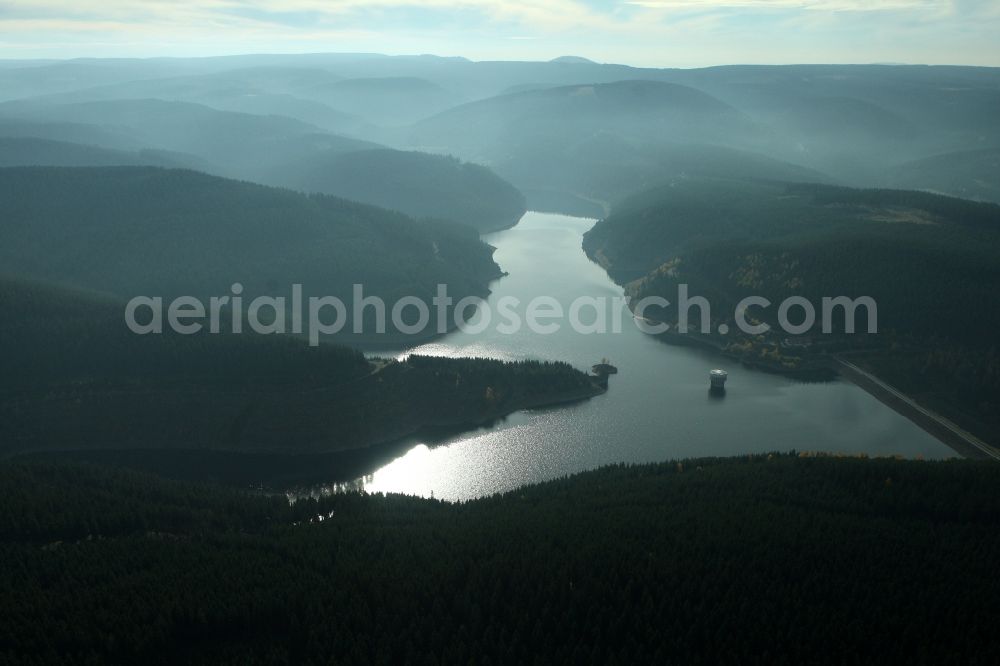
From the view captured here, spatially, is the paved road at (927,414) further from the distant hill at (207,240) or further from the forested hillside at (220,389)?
the distant hill at (207,240)

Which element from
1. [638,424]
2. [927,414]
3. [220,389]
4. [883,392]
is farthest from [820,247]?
[220,389]

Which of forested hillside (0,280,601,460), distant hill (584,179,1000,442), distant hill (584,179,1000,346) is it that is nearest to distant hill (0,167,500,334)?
distant hill (584,179,1000,346)

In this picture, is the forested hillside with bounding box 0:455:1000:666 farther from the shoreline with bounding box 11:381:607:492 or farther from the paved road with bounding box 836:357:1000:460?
the paved road with bounding box 836:357:1000:460

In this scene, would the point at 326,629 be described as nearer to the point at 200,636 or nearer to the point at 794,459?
the point at 200,636

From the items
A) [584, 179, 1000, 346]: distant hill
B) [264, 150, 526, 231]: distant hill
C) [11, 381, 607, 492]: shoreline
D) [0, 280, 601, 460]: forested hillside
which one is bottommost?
[11, 381, 607, 492]: shoreline

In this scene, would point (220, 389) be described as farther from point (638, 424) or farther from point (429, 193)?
point (429, 193)

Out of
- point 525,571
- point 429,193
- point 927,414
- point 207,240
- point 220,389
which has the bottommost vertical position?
point 525,571

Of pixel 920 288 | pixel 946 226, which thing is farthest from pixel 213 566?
pixel 946 226
